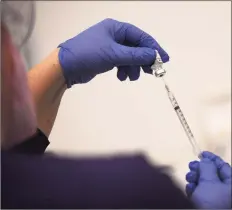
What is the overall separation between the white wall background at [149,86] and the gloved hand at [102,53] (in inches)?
16.6

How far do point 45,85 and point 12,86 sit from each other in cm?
38

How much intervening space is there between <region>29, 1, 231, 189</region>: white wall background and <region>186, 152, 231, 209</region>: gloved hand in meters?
0.51

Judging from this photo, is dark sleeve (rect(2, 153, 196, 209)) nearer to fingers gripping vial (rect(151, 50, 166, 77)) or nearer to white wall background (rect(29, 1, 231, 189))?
fingers gripping vial (rect(151, 50, 166, 77))

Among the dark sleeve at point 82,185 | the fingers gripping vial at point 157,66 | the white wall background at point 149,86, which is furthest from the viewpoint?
the white wall background at point 149,86

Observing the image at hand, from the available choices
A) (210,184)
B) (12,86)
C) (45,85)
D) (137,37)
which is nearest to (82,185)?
(12,86)

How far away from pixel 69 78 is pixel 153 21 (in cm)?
65

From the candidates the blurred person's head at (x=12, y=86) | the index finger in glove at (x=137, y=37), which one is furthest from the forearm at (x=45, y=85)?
the blurred person's head at (x=12, y=86)

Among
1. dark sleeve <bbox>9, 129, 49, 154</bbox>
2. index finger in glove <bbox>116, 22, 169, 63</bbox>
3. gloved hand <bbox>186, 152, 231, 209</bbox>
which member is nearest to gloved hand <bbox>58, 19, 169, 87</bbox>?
index finger in glove <bbox>116, 22, 169, 63</bbox>

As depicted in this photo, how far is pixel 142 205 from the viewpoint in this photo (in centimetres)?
44

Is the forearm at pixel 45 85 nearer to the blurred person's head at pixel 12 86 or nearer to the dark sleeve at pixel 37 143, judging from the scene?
the dark sleeve at pixel 37 143

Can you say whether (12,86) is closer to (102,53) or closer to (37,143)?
(37,143)

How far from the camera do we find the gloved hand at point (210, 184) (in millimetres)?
568

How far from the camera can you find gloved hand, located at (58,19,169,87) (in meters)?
0.83

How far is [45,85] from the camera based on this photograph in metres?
0.84
